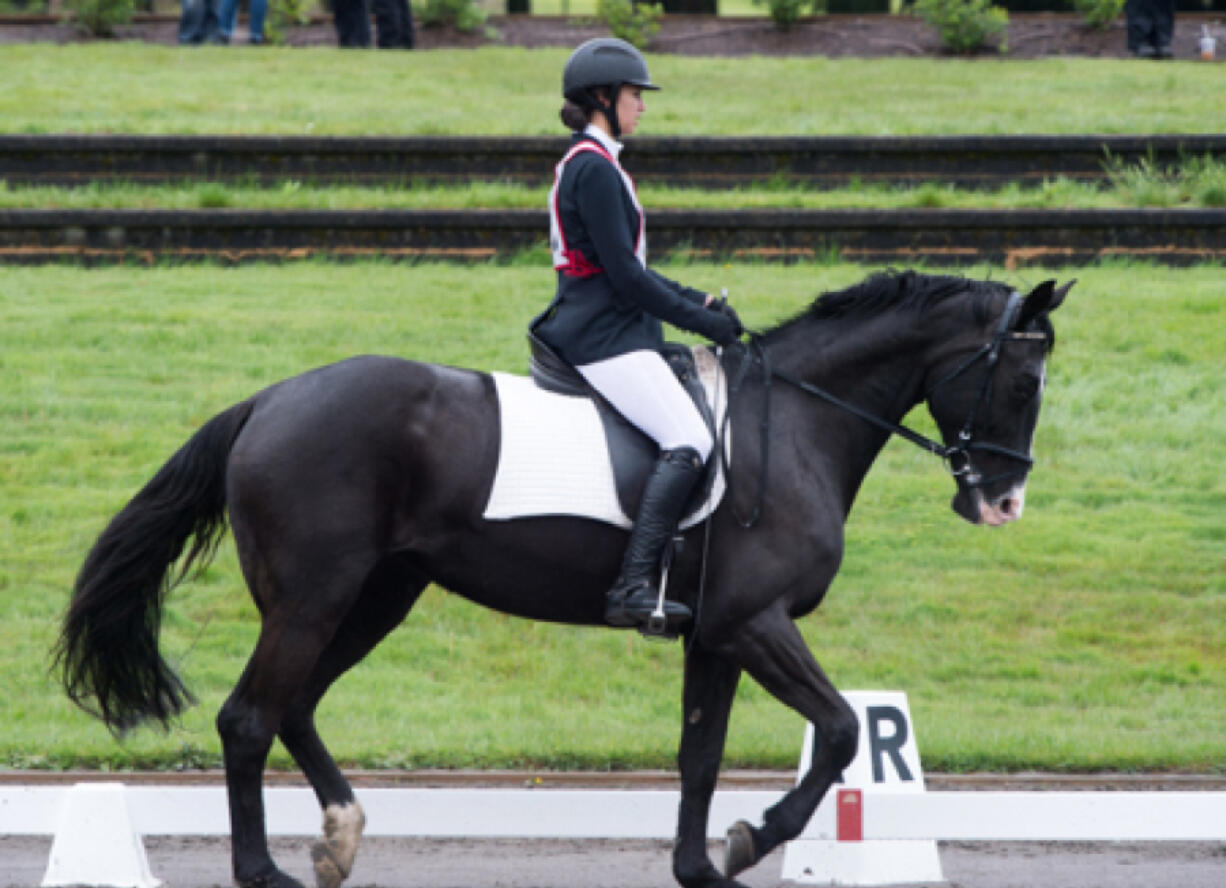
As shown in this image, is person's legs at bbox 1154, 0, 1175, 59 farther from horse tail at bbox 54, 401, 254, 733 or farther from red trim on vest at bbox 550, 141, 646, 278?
horse tail at bbox 54, 401, 254, 733

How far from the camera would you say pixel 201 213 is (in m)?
13.6

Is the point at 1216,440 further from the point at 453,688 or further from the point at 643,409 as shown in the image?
the point at 643,409

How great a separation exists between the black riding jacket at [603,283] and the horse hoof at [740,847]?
5.17ft

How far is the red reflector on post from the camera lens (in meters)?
5.56

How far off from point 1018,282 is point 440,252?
Result: 469 cm

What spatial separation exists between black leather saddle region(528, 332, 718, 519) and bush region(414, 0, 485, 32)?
17218 millimetres

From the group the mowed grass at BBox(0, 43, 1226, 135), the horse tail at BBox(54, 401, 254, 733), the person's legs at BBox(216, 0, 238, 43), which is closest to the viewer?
the horse tail at BBox(54, 401, 254, 733)

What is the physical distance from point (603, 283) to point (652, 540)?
891mm

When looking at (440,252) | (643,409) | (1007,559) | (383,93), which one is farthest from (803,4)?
(643,409)

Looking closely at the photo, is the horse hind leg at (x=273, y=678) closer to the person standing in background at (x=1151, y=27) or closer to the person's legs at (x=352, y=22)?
the person's legs at (x=352, y=22)

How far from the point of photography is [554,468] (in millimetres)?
5316

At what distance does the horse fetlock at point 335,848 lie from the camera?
536 centimetres

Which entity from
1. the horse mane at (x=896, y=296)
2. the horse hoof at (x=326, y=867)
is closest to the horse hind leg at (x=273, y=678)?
the horse hoof at (x=326, y=867)

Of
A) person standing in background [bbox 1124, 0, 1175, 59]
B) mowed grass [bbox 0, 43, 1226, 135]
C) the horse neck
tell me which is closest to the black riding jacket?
the horse neck
